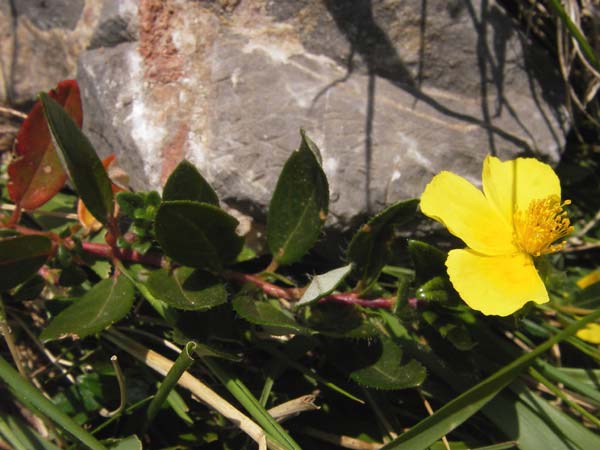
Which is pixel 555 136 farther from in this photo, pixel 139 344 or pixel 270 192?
pixel 139 344

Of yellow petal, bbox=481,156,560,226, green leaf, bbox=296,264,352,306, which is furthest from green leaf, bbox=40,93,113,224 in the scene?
yellow petal, bbox=481,156,560,226

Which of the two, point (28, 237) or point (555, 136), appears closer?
point (28, 237)

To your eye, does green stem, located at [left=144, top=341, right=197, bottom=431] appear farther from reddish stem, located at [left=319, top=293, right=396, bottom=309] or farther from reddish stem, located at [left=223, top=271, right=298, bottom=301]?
reddish stem, located at [left=319, top=293, right=396, bottom=309]

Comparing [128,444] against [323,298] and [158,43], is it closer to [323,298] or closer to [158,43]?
[323,298]

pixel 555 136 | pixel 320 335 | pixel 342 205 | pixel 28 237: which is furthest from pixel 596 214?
pixel 28 237

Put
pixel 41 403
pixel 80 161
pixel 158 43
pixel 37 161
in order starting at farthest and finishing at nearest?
1. pixel 158 43
2. pixel 37 161
3. pixel 80 161
4. pixel 41 403

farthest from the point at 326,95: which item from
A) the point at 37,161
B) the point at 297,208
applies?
the point at 37,161
